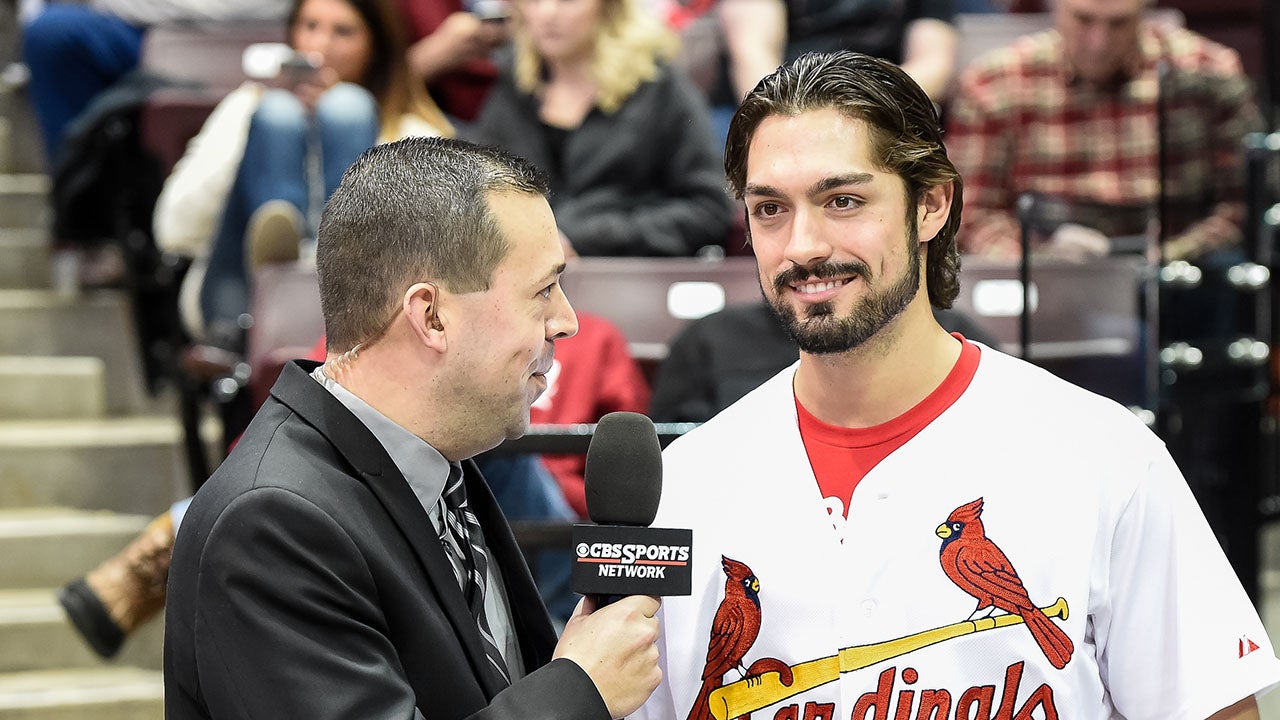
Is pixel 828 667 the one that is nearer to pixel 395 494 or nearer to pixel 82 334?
pixel 395 494

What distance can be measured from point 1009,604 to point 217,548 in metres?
0.94

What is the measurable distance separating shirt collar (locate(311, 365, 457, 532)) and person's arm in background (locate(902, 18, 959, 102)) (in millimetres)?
3768

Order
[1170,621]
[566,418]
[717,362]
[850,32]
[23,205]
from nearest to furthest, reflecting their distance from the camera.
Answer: [1170,621] → [717,362] → [566,418] → [850,32] → [23,205]

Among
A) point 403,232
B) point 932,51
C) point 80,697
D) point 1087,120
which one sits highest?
point 403,232

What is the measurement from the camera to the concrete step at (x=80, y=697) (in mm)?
4020

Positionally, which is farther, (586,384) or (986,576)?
(586,384)

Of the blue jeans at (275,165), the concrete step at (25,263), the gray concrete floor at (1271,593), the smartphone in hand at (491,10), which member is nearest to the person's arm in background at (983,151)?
the gray concrete floor at (1271,593)

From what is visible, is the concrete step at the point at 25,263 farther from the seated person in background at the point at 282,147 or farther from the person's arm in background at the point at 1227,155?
the person's arm in background at the point at 1227,155

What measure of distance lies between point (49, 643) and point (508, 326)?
305 cm

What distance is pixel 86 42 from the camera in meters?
5.64

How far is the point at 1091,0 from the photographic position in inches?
179

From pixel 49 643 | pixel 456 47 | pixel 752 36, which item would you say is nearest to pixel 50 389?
pixel 49 643

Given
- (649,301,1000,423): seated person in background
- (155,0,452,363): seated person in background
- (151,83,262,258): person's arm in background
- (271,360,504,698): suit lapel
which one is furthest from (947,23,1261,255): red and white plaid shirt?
(271,360,504,698): suit lapel

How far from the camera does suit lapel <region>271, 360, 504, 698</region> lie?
5.60 ft
